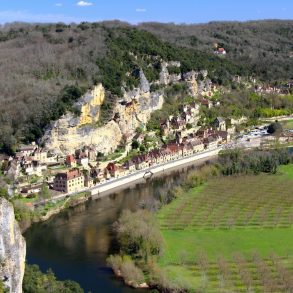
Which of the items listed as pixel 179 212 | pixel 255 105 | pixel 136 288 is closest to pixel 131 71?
pixel 255 105

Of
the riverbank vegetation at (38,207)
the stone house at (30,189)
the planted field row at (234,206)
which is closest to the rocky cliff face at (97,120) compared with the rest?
the stone house at (30,189)

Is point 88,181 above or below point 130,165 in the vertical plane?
below

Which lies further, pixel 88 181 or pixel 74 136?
pixel 74 136

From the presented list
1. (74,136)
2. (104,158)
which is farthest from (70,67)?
(104,158)

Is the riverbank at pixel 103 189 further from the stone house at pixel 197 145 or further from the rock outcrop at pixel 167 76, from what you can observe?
the rock outcrop at pixel 167 76

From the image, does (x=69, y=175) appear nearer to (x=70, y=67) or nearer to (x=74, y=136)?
(x=74, y=136)

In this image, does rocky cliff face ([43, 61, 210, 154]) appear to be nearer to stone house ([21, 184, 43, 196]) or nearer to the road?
the road

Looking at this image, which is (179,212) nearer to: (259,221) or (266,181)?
(259,221)
